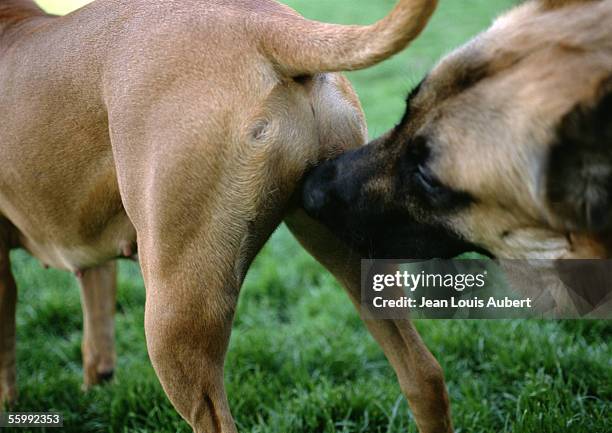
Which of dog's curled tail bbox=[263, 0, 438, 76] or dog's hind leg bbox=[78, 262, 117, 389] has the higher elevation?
dog's curled tail bbox=[263, 0, 438, 76]

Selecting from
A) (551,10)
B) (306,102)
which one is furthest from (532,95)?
(306,102)

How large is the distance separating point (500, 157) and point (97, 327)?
104 inches

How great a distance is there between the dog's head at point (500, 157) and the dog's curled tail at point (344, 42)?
21 cm

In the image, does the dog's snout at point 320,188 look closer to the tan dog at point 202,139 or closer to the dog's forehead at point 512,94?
the tan dog at point 202,139

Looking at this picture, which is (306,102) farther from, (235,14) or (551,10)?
(551,10)

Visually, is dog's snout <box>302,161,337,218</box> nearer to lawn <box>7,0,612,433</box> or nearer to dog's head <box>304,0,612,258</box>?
dog's head <box>304,0,612,258</box>

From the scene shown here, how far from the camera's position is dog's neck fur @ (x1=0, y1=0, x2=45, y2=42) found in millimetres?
3588

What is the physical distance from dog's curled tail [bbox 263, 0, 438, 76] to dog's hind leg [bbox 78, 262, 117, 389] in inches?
82.6

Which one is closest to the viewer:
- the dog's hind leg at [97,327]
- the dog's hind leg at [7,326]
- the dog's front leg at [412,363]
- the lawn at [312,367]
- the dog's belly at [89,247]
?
the dog's front leg at [412,363]

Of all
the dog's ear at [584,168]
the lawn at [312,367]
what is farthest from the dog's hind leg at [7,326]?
the dog's ear at [584,168]

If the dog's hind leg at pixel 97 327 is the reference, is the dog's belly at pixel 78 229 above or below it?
above

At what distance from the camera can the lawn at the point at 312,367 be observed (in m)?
3.50

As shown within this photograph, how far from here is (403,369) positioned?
318 centimetres

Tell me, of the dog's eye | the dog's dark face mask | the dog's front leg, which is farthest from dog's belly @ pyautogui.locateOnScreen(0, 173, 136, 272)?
the dog's eye
